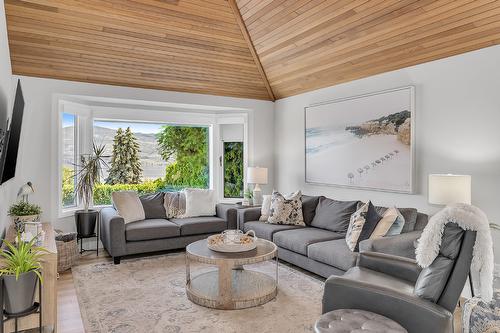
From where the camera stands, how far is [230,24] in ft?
15.5

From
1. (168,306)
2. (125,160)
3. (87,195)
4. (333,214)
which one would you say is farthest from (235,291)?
(125,160)

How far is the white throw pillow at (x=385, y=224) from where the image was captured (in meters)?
3.51

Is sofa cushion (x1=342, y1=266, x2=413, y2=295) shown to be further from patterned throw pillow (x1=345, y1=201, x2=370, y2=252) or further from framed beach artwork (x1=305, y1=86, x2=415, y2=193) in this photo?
framed beach artwork (x1=305, y1=86, x2=415, y2=193)

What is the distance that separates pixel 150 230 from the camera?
4.76 metres

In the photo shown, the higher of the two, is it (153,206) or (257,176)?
(257,176)

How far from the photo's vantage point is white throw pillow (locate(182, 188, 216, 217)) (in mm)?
5555

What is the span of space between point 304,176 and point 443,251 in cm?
362

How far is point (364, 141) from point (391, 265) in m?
2.10

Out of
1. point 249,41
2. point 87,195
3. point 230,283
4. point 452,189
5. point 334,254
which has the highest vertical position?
point 249,41

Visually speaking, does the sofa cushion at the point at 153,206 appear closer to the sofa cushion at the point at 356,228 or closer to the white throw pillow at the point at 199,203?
the white throw pillow at the point at 199,203

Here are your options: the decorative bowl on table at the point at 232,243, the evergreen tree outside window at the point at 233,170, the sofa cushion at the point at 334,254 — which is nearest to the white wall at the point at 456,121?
the sofa cushion at the point at 334,254

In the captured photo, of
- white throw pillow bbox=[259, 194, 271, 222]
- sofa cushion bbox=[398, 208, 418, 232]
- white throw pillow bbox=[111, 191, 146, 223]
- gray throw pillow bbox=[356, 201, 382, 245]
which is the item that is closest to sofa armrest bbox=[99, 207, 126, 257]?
white throw pillow bbox=[111, 191, 146, 223]

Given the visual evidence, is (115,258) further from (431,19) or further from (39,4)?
(431,19)

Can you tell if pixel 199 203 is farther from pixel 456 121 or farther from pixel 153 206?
Result: pixel 456 121
